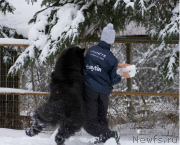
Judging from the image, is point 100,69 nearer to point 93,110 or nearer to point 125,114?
point 93,110

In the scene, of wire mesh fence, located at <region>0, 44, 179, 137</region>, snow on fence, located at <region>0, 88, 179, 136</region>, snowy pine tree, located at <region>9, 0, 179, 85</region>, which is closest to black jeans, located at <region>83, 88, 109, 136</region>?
snowy pine tree, located at <region>9, 0, 179, 85</region>

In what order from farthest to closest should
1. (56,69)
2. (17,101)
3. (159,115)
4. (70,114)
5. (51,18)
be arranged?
(17,101) < (159,115) < (51,18) < (56,69) < (70,114)

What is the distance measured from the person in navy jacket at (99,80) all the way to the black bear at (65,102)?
0.13 meters

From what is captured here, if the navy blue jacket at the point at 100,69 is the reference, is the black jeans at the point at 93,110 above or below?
below

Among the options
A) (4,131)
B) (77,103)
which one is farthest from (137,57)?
(77,103)

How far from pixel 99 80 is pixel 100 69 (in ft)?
0.48

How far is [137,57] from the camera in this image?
9781 millimetres

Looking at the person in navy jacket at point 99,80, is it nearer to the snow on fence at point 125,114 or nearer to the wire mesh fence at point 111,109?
the snow on fence at point 125,114

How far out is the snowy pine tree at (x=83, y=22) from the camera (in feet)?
13.4

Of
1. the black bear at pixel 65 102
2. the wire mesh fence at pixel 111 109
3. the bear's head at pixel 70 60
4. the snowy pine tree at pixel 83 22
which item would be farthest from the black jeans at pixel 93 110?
the wire mesh fence at pixel 111 109

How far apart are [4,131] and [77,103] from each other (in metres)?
2.26

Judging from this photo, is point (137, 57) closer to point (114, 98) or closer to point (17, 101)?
point (114, 98)

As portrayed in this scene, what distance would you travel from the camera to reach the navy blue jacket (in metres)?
3.12

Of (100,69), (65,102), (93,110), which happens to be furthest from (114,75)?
(65,102)
